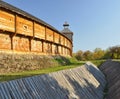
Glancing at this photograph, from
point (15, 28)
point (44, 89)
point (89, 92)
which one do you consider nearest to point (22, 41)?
point (15, 28)

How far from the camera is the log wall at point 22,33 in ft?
59.3

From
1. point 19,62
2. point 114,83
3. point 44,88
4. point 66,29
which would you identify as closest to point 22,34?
point 19,62

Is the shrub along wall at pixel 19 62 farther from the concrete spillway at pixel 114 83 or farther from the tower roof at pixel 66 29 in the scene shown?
the tower roof at pixel 66 29

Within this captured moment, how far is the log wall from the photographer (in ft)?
59.3

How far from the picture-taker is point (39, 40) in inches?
1040

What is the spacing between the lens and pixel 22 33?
68.2 ft

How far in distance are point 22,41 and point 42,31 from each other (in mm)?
5534

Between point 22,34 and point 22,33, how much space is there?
99 millimetres

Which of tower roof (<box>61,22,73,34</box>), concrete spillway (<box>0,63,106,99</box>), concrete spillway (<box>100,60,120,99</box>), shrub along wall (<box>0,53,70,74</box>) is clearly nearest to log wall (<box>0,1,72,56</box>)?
shrub along wall (<box>0,53,70,74</box>)

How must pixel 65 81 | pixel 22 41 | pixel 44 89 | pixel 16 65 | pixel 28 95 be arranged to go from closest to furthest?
pixel 28 95 → pixel 44 89 → pixel 65 81 → pixel 16 65 → pixel 22 41

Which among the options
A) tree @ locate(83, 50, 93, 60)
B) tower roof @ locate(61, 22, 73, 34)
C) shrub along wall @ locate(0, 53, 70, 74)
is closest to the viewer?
shrub along wall @ locate(0, 53, 70, 74)

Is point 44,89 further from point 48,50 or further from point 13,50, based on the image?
point 48,50

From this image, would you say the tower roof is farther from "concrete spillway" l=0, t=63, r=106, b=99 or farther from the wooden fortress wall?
"concrete spillway" l=0, t=63, r=106, b=99

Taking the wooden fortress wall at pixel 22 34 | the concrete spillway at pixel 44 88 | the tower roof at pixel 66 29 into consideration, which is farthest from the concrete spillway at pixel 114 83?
the tower roof at pixel 66 29
